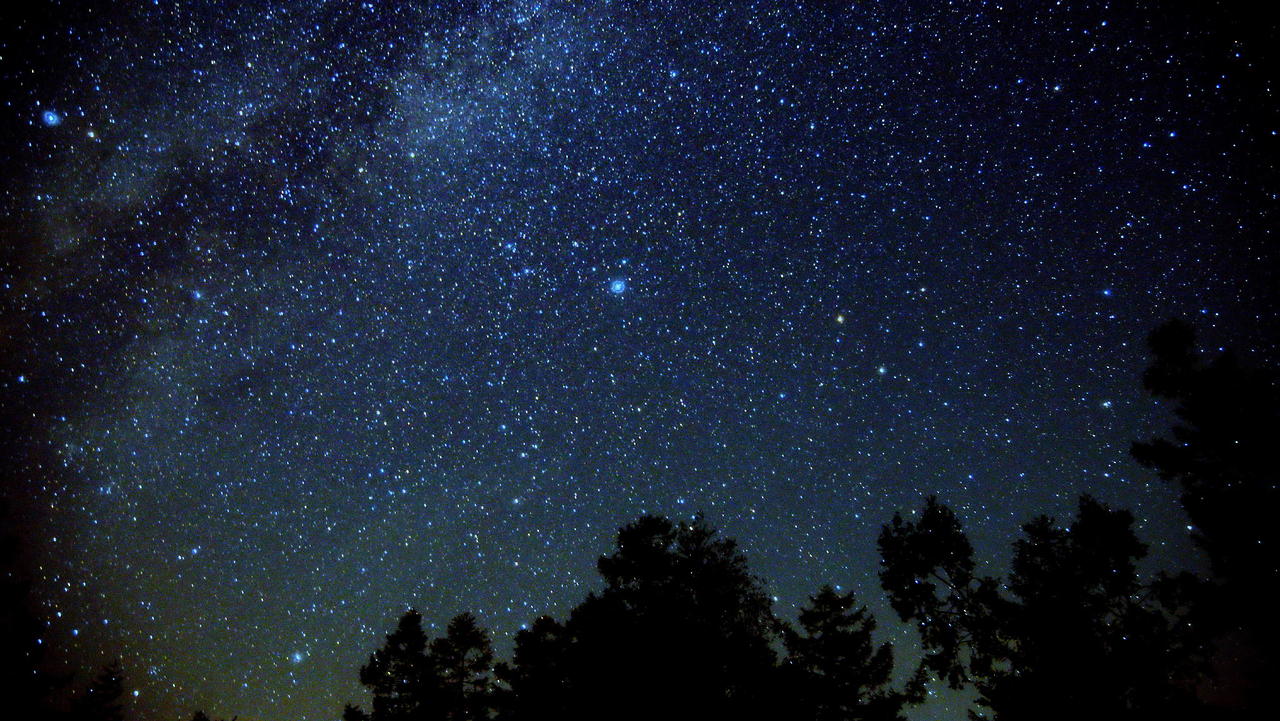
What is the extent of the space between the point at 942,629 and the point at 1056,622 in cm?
340

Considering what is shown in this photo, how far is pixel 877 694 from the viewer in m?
15.5

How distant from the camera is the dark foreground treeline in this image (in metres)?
10.5

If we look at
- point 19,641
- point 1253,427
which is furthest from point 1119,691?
point 19,641

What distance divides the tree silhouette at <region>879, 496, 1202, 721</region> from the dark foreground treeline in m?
0.04

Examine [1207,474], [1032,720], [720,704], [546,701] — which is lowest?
[1032,720]

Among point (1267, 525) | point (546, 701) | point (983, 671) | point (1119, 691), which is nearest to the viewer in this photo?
point (1267, 525)

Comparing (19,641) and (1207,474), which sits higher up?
(19,641)

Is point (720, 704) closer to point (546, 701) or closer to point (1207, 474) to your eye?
point (546, 701)

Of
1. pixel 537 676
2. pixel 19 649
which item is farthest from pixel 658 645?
pixel 19 649

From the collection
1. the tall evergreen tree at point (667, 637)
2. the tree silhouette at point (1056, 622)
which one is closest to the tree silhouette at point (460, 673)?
the tall evergreen tree at point (667, 637)

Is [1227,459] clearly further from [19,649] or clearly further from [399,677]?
[19,649]

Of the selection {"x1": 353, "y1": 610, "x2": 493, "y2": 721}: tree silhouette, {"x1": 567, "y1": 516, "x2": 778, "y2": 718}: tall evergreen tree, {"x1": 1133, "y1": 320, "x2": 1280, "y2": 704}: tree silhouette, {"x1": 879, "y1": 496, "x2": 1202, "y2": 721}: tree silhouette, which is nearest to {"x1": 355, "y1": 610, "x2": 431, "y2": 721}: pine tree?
{"x1": 353, "y1": 610, "x2": 493, "y2": 721}: tree silhouette

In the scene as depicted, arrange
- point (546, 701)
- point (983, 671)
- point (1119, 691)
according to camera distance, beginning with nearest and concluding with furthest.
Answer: point (1119, 691), point (546, 701), point (983, 671)

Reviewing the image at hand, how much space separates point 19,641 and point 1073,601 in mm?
25700
